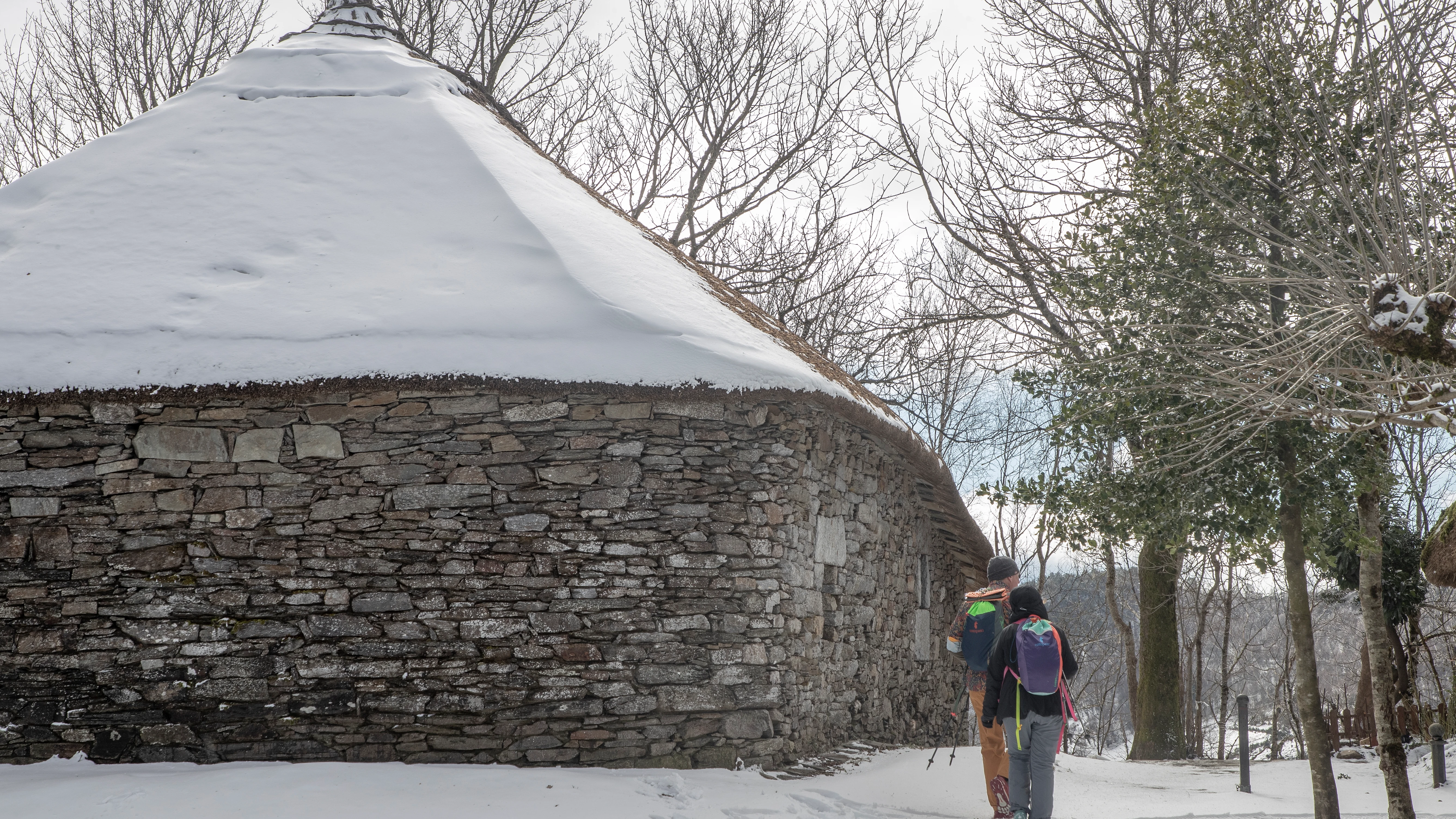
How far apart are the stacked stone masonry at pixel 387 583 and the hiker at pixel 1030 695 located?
1345mm

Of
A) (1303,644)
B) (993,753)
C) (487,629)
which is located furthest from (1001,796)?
(487,629)

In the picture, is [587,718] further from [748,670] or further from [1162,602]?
[1162,602]

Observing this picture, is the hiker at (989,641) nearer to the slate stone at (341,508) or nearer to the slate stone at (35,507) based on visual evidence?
the slate stone at (341,508)

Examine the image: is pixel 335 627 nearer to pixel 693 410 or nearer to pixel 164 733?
pixel 164 733

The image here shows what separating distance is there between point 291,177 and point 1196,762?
9.54 m

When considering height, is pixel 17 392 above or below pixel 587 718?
→ above

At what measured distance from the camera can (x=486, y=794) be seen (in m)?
4.64

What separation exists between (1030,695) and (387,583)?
11.2ft

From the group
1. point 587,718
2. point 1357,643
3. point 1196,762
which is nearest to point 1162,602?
point 1196,762

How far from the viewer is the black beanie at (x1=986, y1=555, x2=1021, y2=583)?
523 centimetres

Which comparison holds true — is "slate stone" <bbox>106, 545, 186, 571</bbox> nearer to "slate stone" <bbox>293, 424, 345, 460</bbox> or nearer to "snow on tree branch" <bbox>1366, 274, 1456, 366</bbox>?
"slate stone" <bbox>293, 424, 345, 460</bbox>

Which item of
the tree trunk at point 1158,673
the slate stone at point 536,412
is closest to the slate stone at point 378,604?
the slate stone at point 536,412

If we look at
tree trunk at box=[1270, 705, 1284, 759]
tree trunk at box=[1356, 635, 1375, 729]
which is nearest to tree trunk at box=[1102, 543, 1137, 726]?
tree trunk at box=[1270, 705, 1284, 759]

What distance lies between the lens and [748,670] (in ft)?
17.6
